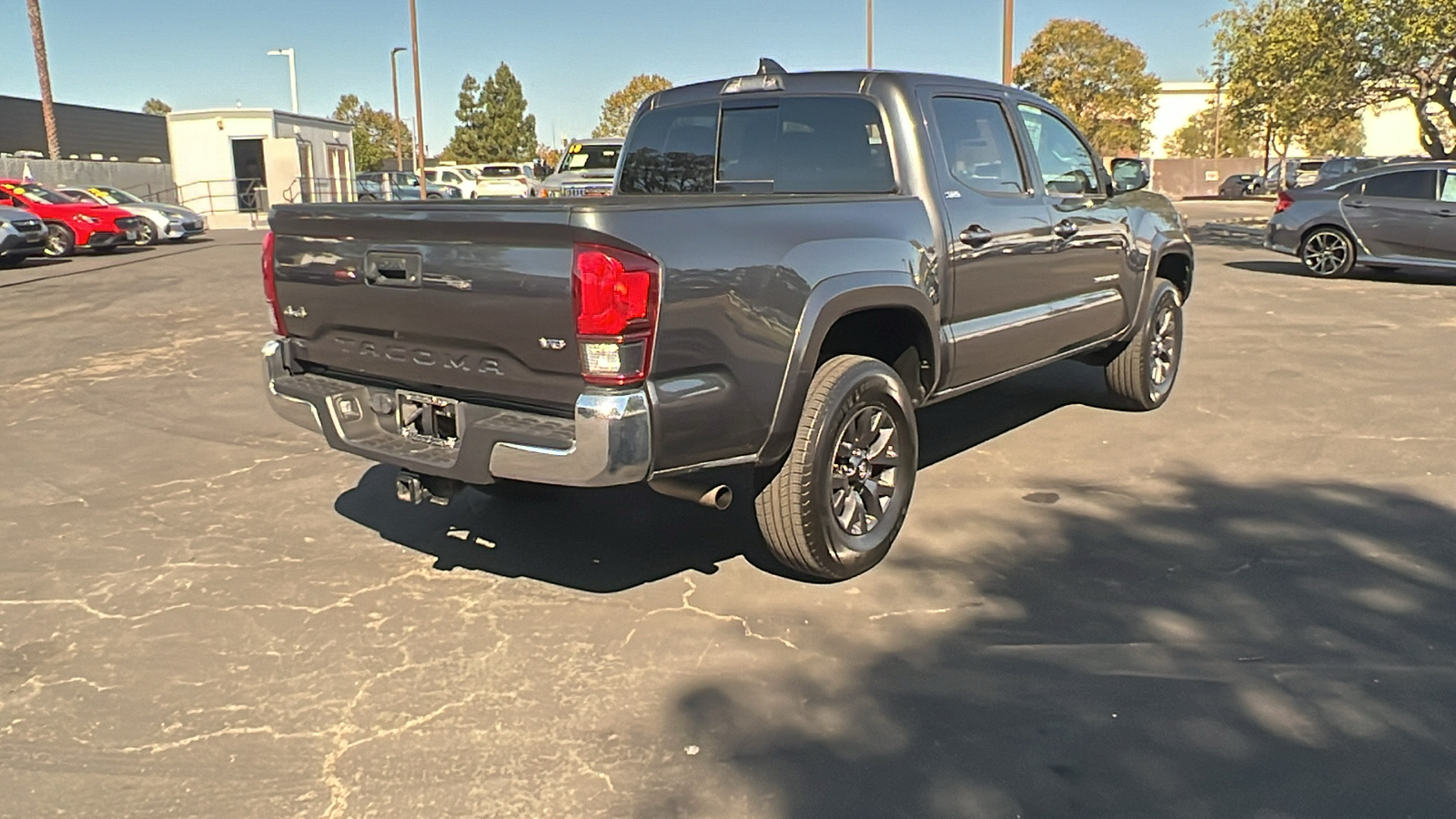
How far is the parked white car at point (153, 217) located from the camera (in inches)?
886

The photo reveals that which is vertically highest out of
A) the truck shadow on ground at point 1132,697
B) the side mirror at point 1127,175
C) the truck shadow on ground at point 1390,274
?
the side mirror at point 1127,175

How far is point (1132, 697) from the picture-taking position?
333cm

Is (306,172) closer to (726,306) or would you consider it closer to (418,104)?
(418,104)

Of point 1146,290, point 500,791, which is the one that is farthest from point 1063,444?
point 500,791

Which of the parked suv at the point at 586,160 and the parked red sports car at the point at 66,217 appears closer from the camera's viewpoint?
the parked suv at the point at 586,160

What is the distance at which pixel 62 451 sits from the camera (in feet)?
21.0

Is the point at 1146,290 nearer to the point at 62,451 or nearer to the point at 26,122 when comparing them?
the point at 62,451

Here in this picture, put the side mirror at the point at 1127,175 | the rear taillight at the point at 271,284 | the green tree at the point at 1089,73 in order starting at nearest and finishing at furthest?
the rear taillight at the point at 271,284 < the side mirror at the point at 1127,175 < the green tree at the point at 1089,73

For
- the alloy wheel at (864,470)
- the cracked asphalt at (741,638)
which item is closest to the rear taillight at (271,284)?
the cracked asphalt at (741,638)

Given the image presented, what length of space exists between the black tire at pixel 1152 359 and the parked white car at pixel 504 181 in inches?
1060

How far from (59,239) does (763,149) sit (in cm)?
1967

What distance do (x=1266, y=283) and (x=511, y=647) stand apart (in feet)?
41.7

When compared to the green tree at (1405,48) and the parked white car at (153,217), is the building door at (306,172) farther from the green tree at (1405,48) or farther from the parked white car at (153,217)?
the green tree at (1405,48)

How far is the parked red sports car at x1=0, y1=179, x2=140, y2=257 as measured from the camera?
20.4 metres
